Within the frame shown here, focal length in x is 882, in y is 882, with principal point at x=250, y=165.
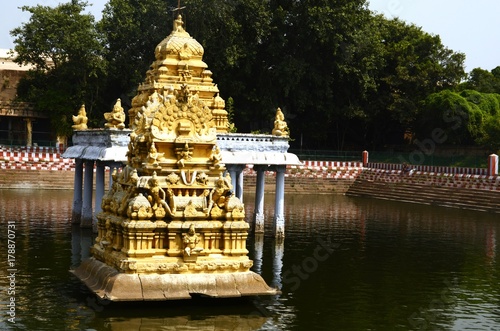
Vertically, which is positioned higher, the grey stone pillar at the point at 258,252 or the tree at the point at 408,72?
the tree at the point at 408,72

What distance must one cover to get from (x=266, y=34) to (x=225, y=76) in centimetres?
407

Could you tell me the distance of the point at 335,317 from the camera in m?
→ 19.7

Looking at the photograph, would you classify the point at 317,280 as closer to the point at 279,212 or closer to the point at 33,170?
the point at 279,212

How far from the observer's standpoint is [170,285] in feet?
61.5

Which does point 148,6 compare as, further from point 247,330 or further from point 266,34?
point 247,330

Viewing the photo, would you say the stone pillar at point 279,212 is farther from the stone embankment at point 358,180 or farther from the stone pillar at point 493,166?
the stone pillar at point 493,166

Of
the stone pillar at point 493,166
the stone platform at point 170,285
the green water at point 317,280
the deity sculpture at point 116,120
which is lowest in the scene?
the green water at point 317,280

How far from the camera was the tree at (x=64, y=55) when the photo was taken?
59688 millimetres

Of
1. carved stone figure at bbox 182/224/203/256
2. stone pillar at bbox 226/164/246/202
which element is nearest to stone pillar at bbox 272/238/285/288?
stone pillar at bbox 226/164/246/202

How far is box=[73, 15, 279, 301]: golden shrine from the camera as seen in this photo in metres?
18.7

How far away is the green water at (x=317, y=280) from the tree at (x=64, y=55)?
64.8 ft

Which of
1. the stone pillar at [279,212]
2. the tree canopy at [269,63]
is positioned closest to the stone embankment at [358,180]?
the tree canopy at [269,63]

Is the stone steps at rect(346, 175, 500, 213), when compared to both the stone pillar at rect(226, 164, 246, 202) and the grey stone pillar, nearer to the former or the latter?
the grey stone pillar

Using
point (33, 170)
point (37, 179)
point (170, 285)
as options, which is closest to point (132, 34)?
point (33, 170)
